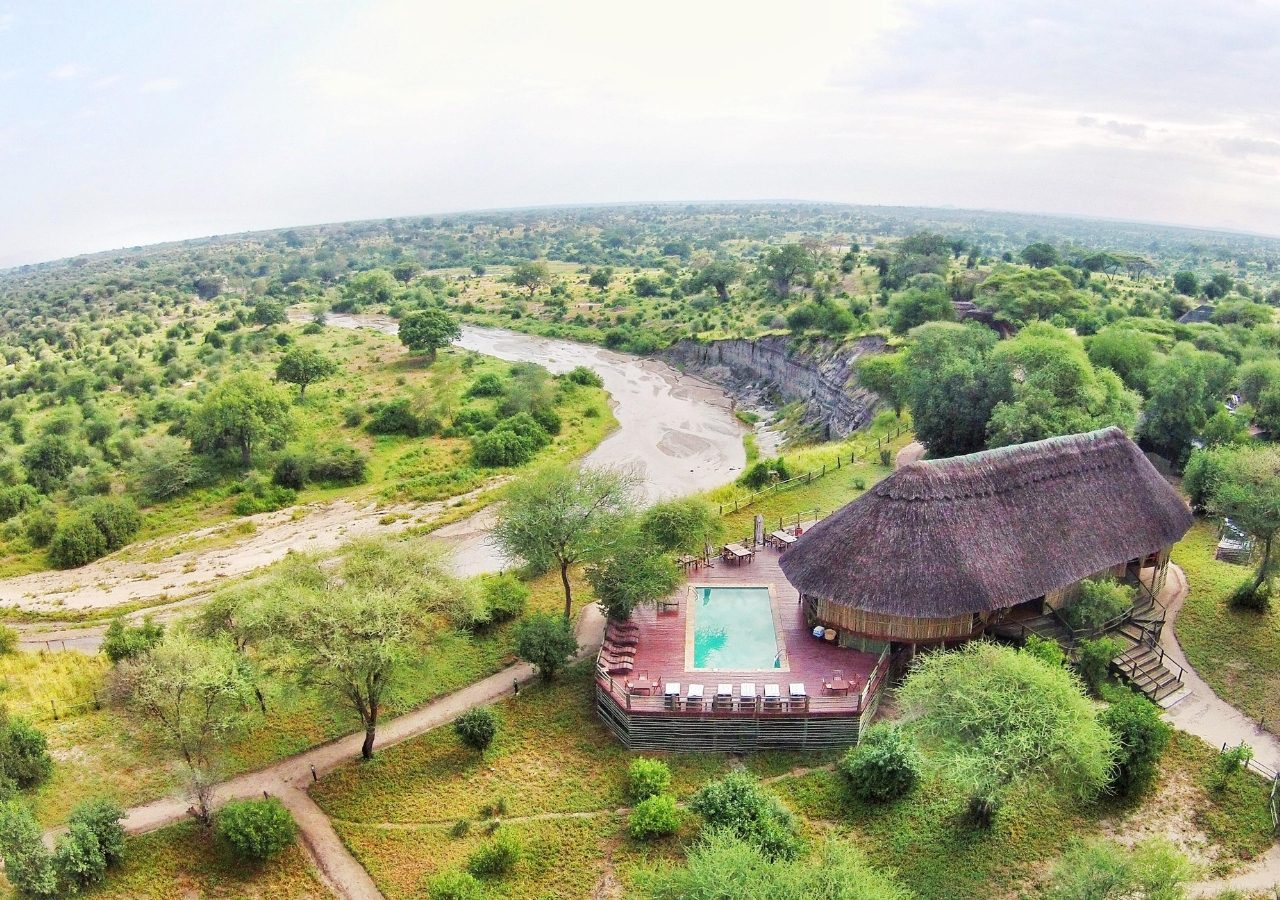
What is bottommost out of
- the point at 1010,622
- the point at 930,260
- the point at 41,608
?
the point at 41,608

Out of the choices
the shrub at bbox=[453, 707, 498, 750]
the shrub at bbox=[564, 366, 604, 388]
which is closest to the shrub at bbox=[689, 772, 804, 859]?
the shrub at bbox=[453, 707, 498, 750]

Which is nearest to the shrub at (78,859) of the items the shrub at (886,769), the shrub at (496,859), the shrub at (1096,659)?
the shrub at (496,859)

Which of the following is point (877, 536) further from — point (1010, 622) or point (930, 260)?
point (930, 260)

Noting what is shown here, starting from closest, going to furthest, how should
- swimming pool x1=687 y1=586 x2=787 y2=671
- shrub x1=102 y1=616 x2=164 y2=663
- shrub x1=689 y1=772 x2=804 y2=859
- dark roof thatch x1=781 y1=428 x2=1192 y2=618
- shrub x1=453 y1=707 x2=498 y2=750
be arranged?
shrub x1=689 y1=772 x2=804 y2=859 → shrub x1=453 y1=707 x2=498 y2=750 → dark roof thatch x1=781 y1=428 x2=1192 y2=618 → swimming pool x1=687 y1=586 x2=787 y2=671 → shrub x1=102 y1=616 x2=164 y2=663

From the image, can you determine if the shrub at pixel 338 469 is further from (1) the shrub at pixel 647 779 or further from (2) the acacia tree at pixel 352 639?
(1) the shrub at pixel 647 779

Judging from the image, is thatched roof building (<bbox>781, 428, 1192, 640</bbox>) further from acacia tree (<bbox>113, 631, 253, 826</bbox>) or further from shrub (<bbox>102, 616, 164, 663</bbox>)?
shrub (<bbox>102, 616, 164, 663</bbox>)

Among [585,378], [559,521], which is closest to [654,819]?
[559,521]

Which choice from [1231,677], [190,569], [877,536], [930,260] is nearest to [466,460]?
[190,569]
